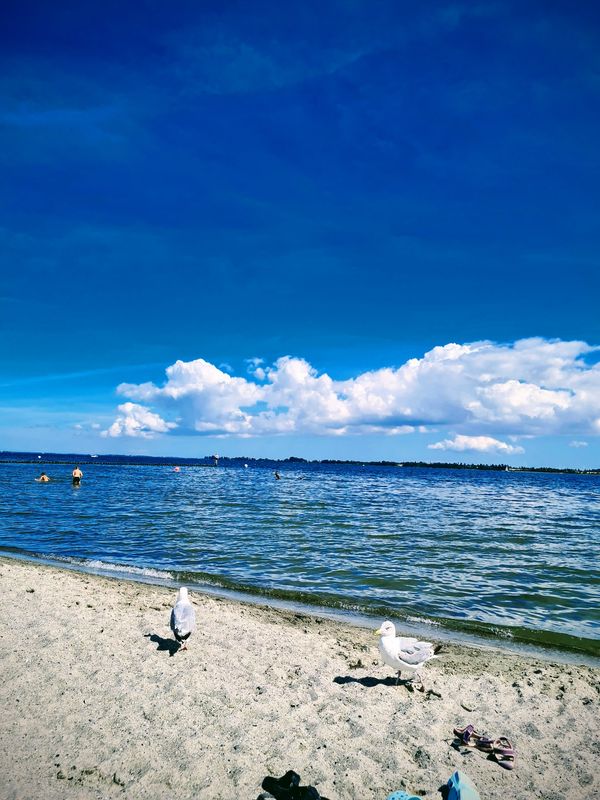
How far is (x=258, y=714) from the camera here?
269 inches

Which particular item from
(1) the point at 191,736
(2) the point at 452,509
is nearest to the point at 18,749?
(1) the point at 191,736

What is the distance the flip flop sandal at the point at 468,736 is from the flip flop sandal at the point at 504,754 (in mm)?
239

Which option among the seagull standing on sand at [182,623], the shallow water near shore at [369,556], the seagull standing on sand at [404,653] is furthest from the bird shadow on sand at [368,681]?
the shallow water near shore at [369,556]

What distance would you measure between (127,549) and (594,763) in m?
16.9

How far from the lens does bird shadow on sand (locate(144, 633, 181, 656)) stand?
9.06 m

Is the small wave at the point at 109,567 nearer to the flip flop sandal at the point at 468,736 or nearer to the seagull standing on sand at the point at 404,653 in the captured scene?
the seagull standing on sand at the point at 404,653

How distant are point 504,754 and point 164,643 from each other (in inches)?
242

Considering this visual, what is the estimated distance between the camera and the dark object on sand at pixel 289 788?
4.93m

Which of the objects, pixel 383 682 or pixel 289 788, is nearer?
pixel 289 788

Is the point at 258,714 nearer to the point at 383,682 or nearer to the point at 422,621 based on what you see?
the point at 383,682

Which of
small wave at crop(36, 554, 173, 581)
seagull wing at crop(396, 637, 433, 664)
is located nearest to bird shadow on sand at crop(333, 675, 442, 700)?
seagull wing at crop(396, 637, 433, 664)

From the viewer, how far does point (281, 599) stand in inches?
524

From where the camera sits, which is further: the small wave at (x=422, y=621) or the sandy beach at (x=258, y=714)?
the small wave at (x=422, y=621)

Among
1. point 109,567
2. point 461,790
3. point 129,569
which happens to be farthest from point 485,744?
point 109,567
